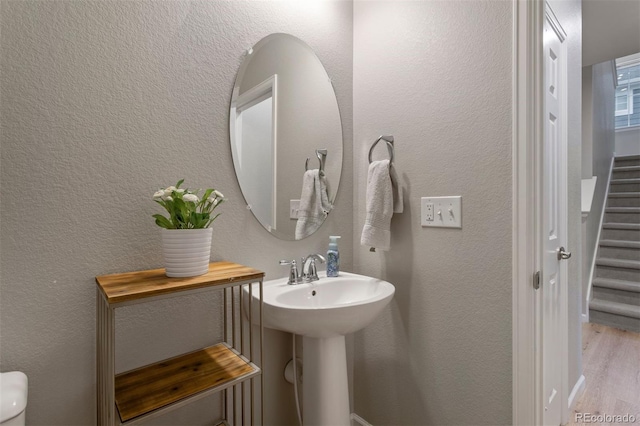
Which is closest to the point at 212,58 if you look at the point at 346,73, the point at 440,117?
the point at 346,73

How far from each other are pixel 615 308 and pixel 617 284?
1.03 feet

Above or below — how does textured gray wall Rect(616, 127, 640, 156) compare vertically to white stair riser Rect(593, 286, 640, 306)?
above

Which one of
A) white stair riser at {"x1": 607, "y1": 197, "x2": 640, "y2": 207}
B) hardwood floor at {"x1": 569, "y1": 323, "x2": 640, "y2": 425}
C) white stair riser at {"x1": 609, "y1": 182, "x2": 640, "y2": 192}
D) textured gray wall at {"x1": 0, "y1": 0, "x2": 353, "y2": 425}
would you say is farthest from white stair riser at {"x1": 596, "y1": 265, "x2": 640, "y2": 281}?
textured gray wall at {"x1": 0, "y1": 0, "x2": 353, "y2": 425}

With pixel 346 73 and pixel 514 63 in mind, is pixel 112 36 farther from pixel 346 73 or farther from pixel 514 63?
pixel 514 63

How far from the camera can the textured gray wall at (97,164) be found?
0.83 metres

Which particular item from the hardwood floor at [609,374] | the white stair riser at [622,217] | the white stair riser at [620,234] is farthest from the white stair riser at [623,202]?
the hardwood floor at [609,374]

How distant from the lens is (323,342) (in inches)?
46.9

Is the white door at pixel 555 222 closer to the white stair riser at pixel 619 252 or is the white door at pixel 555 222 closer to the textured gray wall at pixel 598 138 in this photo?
the textured gray wall at pixel 598 138

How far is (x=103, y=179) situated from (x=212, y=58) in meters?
0.57

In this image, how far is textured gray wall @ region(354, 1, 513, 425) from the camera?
114cm

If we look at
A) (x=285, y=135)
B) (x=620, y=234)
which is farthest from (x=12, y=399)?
(x=620, y=234)

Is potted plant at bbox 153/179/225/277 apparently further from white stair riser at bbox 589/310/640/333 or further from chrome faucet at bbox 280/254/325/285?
white stair riser at bbox 589/310/640/333

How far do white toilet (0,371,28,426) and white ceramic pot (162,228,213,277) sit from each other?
1.26ft

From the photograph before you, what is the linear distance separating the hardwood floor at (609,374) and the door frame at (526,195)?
1.00m
